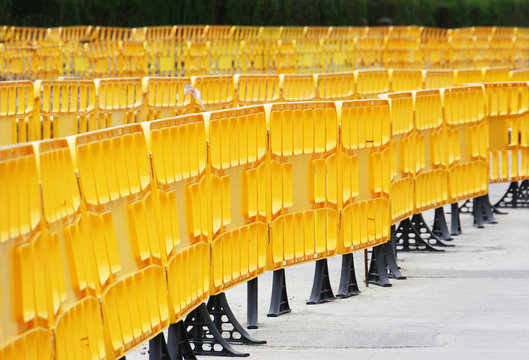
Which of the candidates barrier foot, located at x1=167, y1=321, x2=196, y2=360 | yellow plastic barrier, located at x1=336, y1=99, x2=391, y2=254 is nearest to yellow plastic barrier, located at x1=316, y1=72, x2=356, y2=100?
yellow plastic barrier, located at x1=336, y1=99, x2=391, y2=254

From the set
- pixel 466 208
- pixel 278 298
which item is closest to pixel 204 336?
pixel 278 298

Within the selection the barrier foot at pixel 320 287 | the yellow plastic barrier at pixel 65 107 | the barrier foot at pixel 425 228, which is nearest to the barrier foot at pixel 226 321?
the barrier foot at pixel 320 287

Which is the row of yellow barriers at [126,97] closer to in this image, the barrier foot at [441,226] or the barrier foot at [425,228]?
the barrier foot at [441,226]

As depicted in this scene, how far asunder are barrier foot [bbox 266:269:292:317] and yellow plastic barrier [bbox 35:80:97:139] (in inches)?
292

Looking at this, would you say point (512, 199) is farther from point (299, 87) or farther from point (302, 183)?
point (302, 183)

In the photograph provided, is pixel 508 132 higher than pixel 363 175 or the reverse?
the reverse

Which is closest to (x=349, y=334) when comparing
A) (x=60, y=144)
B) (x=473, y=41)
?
(x=60, y=144)

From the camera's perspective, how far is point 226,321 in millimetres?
9078

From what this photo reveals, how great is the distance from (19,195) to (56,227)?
0.44 metres

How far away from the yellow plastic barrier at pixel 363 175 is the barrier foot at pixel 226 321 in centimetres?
170

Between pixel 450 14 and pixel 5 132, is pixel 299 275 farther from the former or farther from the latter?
pixel 450 14

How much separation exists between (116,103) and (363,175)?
23.3 feet

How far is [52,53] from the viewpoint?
2923 cm

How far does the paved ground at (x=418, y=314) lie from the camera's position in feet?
28.2
